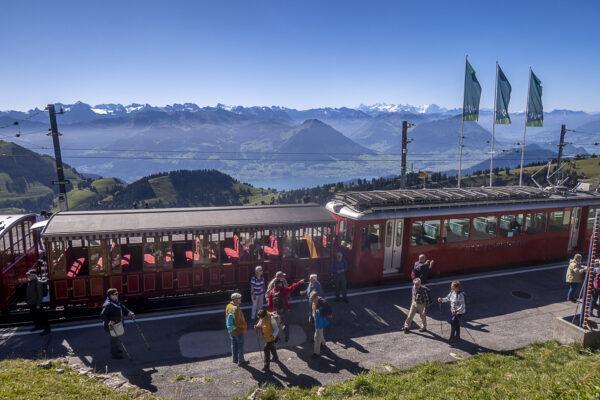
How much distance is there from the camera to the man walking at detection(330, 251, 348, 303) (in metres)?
12.9

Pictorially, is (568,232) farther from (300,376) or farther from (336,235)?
(300,376)

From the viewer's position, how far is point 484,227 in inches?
651

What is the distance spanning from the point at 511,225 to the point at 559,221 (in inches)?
124

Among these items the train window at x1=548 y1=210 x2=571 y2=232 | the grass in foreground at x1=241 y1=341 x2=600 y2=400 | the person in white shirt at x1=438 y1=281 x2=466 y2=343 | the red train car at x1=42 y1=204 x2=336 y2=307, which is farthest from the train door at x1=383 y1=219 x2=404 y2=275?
the train window at x1=548 y1=210 x2=571 y2=232

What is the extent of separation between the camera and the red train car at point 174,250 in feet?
39.1

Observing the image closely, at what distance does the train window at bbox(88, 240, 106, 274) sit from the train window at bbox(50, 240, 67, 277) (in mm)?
772

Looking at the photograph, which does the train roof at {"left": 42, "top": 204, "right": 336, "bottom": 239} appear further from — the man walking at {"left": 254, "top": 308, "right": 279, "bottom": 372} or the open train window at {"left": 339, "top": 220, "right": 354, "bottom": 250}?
the man walking at {"left": 254, "top": 308, "right": 279, "bottom": 372}

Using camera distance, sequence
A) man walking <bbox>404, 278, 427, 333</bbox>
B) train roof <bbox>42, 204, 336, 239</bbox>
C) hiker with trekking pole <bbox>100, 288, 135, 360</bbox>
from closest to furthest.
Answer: hiker with trekking pole <bbox>100, 288, 135, 360</bbox>, man walking <bbox>404, 278, 427, 333</bbox>, train roof <bbox>42, 204, 336, 239</bbox>

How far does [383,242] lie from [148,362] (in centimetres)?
932

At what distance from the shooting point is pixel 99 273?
1218 cm

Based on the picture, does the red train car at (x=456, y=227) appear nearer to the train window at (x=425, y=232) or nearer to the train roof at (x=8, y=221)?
the train window at (x=425, y=232)

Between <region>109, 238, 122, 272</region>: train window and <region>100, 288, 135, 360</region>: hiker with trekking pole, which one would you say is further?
<region>109, 238, 122, 272</region>: train window

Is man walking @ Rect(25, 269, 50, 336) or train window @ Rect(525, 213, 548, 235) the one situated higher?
train window @ Rect(525, 213, 548, 235)

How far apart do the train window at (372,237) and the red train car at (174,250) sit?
1.32 meters
